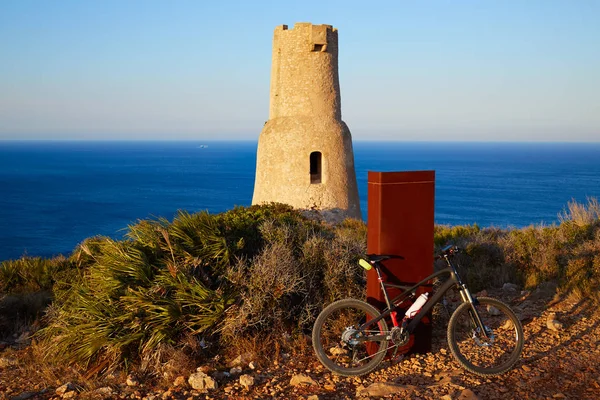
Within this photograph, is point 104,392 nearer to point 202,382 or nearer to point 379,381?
point 202,382

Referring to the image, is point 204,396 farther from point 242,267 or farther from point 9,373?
point 9,373

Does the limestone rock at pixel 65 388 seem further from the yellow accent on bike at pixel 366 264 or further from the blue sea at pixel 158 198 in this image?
the blue sea at pixel 158 198

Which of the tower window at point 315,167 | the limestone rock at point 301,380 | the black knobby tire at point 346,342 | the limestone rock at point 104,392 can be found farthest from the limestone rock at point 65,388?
the tower window at point 315,167

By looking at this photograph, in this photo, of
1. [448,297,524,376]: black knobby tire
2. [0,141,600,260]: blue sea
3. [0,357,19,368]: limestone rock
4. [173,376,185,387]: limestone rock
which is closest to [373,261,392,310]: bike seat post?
[448,297,524,376]: black knobby tire

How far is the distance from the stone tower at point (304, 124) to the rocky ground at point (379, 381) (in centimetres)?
978

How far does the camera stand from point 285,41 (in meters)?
15.1

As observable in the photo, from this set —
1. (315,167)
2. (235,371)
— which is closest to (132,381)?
(235,371)

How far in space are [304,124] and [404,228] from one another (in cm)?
1005

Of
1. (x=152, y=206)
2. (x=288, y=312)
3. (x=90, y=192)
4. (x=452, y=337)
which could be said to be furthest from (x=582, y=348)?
(x=90, y=192)

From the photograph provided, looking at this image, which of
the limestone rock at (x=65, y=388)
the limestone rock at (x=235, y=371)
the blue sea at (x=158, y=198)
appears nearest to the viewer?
the limestone rock at (x=65, y=388)

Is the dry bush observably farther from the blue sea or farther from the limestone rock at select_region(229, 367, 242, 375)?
the blue sea

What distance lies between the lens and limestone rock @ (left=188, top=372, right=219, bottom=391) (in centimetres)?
492

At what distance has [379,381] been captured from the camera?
494 cm

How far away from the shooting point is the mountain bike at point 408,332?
499 cm
